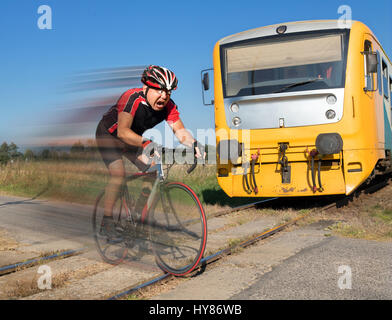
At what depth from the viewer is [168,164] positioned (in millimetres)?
4125

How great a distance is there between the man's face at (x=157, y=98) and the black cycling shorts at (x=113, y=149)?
0.50 metres

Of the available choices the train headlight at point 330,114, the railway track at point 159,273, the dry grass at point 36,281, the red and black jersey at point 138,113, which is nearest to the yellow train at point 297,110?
the train headlight at point 330,114

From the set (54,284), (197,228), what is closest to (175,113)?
(197,228)

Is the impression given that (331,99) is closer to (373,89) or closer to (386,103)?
(373,89)

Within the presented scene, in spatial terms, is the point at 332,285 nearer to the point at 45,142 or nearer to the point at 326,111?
the point at 45,142

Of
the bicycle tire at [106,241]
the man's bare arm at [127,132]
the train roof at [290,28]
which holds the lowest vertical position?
the bicycle tire at [106,241]

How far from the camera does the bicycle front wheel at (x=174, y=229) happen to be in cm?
392

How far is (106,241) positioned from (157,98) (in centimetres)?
173

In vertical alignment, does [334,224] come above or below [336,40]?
below

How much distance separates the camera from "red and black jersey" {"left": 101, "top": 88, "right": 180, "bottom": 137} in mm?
3990

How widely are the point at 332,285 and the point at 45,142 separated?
3.41 meters

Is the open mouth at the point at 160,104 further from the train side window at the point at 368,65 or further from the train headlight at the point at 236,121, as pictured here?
the train side window at the point at 368,65

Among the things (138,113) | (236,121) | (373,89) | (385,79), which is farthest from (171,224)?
(385,79)

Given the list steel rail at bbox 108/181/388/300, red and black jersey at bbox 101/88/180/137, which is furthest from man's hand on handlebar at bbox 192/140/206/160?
steel rail at bbox 108/181/388/300
